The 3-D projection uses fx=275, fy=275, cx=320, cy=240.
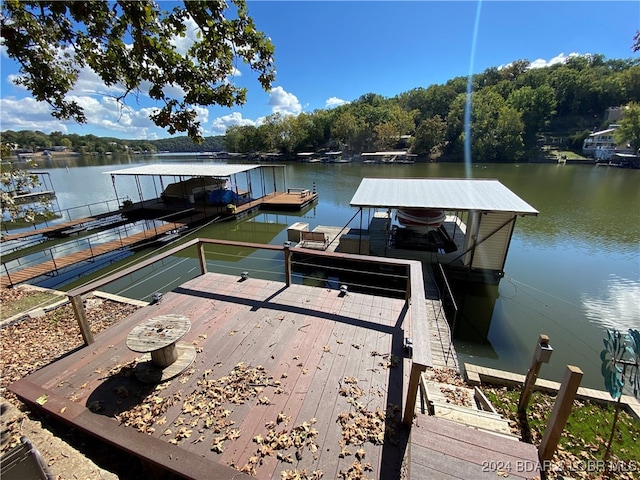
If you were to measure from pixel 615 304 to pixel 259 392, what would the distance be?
11.1m

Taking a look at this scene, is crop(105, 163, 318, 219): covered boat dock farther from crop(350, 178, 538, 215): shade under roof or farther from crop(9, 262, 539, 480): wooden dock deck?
crop(9, 262, 539, 480): wooden dock deck

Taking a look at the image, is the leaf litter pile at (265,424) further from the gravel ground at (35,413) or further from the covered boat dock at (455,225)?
the covered boat dock at (455,225)

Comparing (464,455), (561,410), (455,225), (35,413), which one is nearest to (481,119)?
(455,225)

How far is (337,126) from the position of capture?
66750mm

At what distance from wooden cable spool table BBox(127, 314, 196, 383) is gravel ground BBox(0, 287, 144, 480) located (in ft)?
2.61

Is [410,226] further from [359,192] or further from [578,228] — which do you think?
[578,228]

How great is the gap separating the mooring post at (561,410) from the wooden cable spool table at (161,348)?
3903mm

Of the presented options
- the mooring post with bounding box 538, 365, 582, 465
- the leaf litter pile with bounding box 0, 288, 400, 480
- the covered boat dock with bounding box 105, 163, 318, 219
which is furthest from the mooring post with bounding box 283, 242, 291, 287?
the covered boat dock with bounding box 105, 163, 318, 219

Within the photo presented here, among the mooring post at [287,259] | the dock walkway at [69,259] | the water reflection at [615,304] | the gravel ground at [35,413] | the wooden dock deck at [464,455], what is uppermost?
the mooring post at [287,259]

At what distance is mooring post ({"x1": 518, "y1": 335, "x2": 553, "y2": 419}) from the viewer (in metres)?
3.55

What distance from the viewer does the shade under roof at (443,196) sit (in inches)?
345

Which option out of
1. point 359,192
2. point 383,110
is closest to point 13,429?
point 359,192

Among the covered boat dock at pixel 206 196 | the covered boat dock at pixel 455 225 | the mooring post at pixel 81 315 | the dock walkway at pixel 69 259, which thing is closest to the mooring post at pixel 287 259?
the mooring post at pixel 81 315

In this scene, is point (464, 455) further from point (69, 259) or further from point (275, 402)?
point (69, 259)
